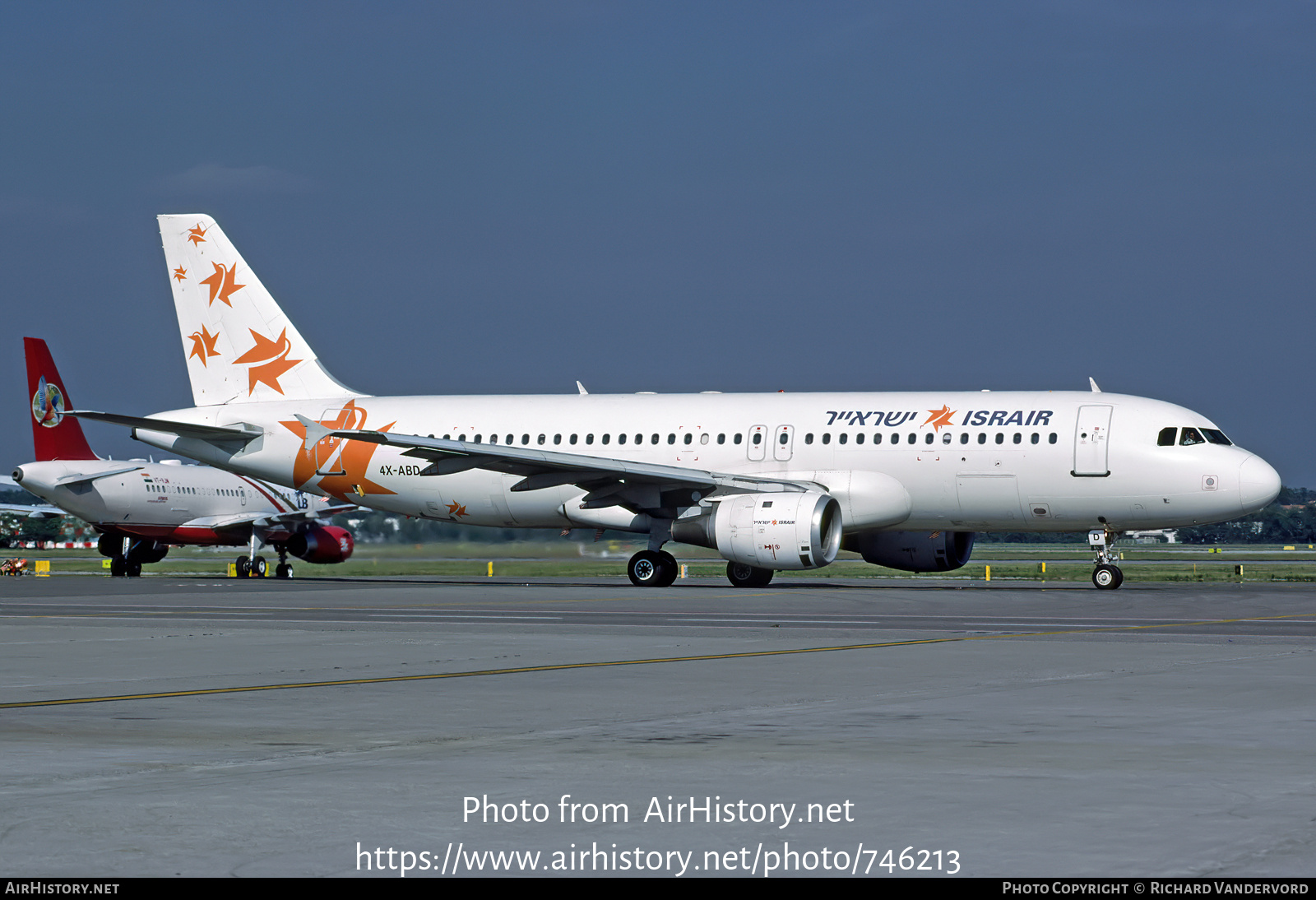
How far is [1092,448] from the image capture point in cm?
3167

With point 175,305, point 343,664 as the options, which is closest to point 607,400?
point 175,305

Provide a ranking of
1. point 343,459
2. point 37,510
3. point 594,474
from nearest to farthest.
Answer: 1. point 594,474
2. point 343,459
3. point 37,510

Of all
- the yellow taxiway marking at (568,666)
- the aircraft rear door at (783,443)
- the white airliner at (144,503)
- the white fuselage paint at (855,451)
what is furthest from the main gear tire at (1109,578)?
the white airliner at (144,503)

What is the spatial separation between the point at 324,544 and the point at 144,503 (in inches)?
223

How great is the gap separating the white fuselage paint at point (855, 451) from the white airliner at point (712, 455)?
42mm

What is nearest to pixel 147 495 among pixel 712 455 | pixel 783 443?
pixel 712 455

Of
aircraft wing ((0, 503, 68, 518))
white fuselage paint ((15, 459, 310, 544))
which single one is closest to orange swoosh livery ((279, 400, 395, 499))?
white fuselage paint ((15, 459, 310, 544))

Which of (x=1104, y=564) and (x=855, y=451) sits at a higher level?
(x=855, y=451)

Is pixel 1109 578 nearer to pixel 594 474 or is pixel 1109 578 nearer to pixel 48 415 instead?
pixel 594 474

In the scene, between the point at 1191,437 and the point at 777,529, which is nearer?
the point at 777,529

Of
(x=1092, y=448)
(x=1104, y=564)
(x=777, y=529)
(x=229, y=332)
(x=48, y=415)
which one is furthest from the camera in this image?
(x=48, y=415)

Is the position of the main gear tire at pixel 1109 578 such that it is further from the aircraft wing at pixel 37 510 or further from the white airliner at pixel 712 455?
the aircraft wing at pixel 37 510

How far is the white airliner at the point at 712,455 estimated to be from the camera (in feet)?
103

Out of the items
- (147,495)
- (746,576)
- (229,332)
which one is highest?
(229,332)
